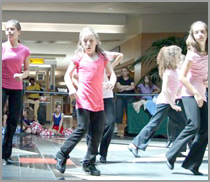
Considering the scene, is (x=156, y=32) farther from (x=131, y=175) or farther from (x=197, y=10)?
(x=131, y=175)

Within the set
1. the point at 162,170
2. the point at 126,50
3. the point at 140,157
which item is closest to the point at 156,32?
the point at 126,50

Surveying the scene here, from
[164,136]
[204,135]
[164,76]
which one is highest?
[164,76]

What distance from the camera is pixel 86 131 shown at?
474cm

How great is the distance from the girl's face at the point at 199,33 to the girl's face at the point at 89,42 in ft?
3.17

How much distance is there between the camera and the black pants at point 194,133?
4.81 metres

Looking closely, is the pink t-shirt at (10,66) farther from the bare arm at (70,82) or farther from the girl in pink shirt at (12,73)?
the bare arm at (70,82)

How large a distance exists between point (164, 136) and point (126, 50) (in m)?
11.3

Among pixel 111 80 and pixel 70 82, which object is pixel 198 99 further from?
pixel 70 82

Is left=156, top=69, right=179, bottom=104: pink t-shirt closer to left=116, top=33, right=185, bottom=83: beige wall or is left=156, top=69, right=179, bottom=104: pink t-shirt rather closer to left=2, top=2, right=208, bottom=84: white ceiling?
left=2, top=2, right=208, bottom=84: white ceiling

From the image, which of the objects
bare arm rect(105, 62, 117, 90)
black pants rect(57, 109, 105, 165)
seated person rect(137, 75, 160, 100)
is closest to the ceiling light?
seated person rect(137, 75, 160, 100)

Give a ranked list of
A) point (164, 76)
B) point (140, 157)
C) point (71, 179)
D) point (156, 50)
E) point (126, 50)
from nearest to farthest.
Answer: point (71, 179), point (164, 76), point (140, 157), point (156, 50), point (126, 50)

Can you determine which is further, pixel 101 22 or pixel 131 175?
pixel 101 22

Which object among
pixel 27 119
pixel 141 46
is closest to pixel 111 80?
pixel 27 119

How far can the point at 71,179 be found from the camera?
14.6ft
